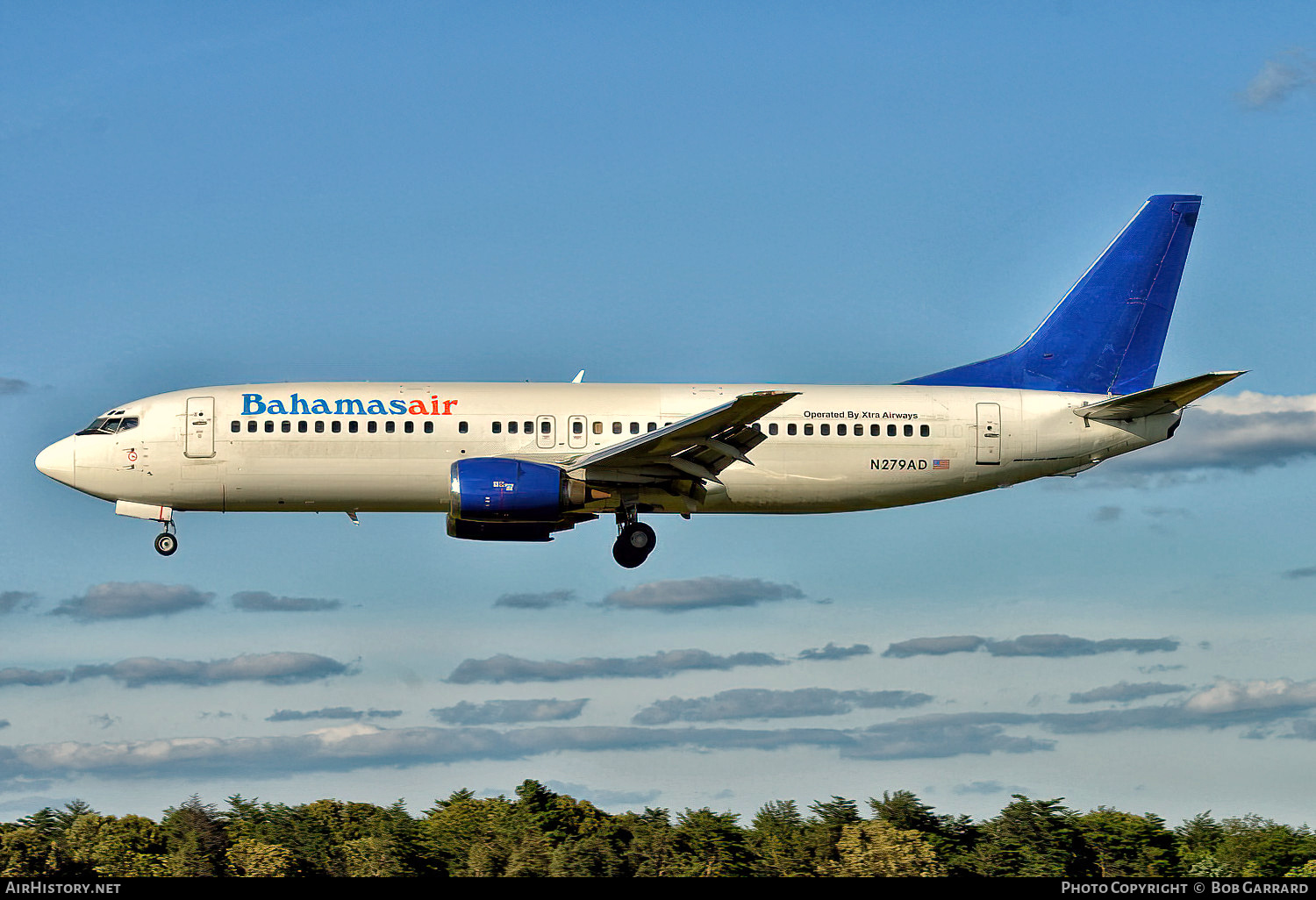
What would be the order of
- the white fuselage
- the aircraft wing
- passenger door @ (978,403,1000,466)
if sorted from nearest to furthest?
the aircraft wing → the white fuselage → passenger door @ (978,403,1000,466)

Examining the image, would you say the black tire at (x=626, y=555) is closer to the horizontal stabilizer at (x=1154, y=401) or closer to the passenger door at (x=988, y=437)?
the passenger door at (x=988, y=437)

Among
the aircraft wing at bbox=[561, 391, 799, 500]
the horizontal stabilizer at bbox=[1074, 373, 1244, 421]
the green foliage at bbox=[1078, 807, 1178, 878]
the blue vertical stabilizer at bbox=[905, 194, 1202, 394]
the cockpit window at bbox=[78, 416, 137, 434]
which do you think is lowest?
the green foliage at bbox=[1078, 807, 1178, 878]

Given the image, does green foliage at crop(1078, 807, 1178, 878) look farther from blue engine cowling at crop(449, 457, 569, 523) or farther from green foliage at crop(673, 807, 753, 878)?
blue engine cowling at crop(449, 457, 569, 523)

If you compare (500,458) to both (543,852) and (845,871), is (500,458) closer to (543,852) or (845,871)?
(543,852)

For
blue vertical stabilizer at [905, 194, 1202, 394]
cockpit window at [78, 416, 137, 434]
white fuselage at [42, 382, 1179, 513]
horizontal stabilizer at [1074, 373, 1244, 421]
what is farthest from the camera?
blue vertical stabilizer at [905, 194, 1202, 394]

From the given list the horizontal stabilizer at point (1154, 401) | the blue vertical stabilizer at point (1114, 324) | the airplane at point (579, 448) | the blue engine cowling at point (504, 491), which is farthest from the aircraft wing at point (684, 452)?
the horizontal stabilizer at point (1154, 401)

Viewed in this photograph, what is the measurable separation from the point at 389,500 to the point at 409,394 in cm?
283

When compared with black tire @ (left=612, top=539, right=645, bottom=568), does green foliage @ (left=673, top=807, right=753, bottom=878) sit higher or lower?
lower

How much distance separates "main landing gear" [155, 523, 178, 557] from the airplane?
52 mm

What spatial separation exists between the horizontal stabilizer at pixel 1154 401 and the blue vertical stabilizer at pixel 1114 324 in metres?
1.72

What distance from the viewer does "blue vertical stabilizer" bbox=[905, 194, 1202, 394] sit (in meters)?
44.5

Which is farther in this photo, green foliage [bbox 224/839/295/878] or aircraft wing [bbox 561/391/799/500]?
green foliage [bbox 224/839/295/878]

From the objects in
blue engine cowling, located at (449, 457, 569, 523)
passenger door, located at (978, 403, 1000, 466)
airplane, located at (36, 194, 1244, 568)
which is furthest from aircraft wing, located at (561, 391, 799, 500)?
passenger door, located at (978, 403, 1000, 466)

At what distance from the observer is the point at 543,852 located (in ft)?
141
